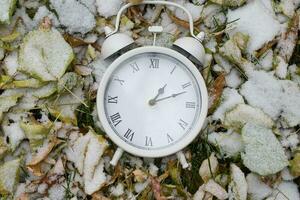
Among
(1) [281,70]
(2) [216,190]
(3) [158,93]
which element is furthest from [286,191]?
(3) [158,93]

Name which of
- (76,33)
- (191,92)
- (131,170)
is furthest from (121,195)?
(76,33)

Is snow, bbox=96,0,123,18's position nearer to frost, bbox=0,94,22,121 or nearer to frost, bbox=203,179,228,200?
frost, bbox=0,94,22,121

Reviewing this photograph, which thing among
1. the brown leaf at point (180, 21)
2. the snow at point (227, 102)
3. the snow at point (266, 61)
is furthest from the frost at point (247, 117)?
the brown leaf at point (180, 21)

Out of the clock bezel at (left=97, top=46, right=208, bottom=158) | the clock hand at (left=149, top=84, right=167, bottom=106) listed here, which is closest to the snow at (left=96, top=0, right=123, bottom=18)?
the clock bezel at (left=97, top=46, right=208, bottom=158)

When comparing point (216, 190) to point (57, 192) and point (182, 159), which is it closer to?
point (182, 159)

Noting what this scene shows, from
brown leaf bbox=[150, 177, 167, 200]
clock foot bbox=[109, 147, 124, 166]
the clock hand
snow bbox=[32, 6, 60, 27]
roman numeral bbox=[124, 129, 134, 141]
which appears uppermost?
snow bbox=[32, 6, 60, 27]

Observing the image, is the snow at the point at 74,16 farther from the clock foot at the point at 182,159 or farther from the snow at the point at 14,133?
the clock foot at the point at 182,159
